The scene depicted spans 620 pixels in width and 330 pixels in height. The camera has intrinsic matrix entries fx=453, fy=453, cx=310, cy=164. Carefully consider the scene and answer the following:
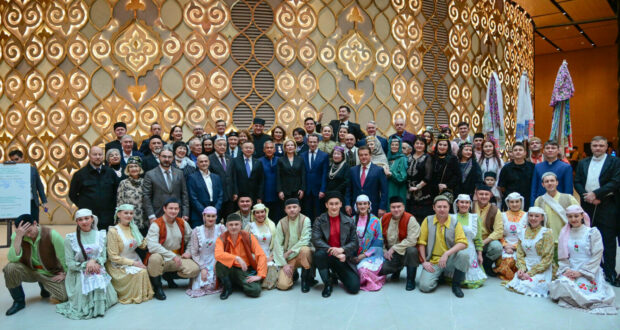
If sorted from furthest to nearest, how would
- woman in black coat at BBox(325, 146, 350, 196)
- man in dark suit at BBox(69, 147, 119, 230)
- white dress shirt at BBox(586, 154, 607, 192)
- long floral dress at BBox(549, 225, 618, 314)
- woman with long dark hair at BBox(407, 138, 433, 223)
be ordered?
woman in black coat at BBox(325, 146, 350, 196)
woman with long dark hair at BBox(407, 138, 433, 223)
man in dark suit at BBox(69, 147, 119, 230)
white dress shirt at BBox(586, 154, 607, 192)
long floral dress at BBox(549, 225, 618, 314)

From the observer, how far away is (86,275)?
3.61m

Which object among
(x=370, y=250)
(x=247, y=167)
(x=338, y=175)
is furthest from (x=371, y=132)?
(x=370, y=250)

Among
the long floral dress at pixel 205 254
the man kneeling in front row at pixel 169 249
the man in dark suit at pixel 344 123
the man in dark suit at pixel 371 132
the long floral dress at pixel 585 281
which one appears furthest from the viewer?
the man in dark suit at pixel 344 123

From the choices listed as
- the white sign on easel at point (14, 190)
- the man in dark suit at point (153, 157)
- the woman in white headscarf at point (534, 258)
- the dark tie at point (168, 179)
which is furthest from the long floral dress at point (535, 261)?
the white sign on easel at point (14, 190)

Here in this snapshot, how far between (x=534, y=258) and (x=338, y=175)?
6.91ft

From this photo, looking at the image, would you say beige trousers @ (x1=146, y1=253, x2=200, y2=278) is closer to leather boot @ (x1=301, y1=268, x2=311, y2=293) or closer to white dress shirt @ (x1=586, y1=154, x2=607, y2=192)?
leather boot @ (x1=301, y1=268, x2=311, y2=293)

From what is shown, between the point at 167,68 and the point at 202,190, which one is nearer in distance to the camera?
the point at 202,190

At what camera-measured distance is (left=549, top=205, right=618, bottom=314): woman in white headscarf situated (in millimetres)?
3490

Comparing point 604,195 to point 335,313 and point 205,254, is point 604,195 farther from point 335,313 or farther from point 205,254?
point 205,254

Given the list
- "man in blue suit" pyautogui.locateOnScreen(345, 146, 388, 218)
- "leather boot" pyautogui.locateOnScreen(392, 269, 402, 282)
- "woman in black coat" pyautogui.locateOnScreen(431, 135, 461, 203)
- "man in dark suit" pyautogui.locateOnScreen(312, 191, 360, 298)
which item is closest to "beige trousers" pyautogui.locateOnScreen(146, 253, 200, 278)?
"man in dark suit" pyautogui.locateOnScreen(312, 191, 360, 298)

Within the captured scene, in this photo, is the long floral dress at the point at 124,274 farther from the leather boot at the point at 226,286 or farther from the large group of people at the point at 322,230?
the leather boot at the point at 226,286

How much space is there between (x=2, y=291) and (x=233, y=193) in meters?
2.28

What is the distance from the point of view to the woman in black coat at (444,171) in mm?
4879

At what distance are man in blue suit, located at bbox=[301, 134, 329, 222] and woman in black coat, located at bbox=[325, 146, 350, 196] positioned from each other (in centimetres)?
7
